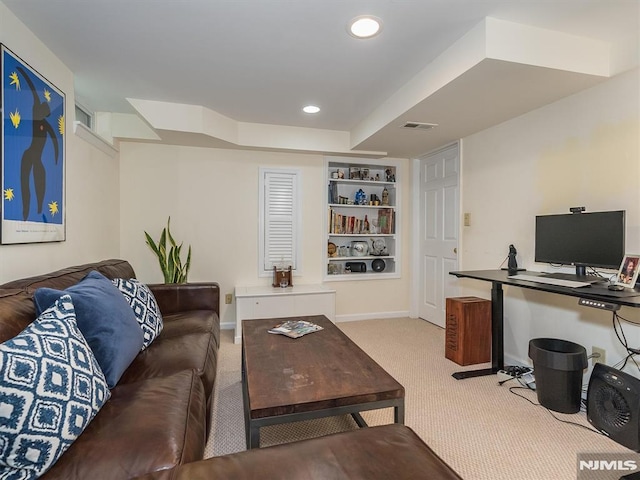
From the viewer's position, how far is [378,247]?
441 centimetres

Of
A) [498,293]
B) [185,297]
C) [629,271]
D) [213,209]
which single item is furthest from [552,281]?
[213,209]

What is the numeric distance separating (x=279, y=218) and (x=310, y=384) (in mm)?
2690

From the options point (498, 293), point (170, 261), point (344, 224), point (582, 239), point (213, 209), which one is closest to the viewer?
point (582, 239)

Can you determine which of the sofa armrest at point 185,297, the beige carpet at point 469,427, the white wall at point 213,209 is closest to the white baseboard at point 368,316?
the white wall at point 213,209

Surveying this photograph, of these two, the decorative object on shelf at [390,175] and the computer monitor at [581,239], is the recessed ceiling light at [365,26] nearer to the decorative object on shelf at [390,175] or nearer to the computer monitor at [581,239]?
the computer monitor at [581,239]

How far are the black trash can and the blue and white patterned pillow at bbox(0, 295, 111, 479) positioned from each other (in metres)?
2.36

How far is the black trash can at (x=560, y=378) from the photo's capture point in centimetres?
197

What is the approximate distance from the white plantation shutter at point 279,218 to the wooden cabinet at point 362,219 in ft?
1.45

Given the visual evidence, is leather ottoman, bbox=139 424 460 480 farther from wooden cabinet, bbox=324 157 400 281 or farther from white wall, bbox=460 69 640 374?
wooden cabinet, bbox=324 157 400 281

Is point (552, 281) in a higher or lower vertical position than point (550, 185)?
lower

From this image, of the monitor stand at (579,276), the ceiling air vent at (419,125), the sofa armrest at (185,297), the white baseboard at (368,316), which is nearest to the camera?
the monitor stand at (579,276)

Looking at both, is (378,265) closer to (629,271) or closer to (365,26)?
(629,271)

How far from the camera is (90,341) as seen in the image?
1390 millimetres

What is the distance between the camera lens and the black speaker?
5.20 feet
